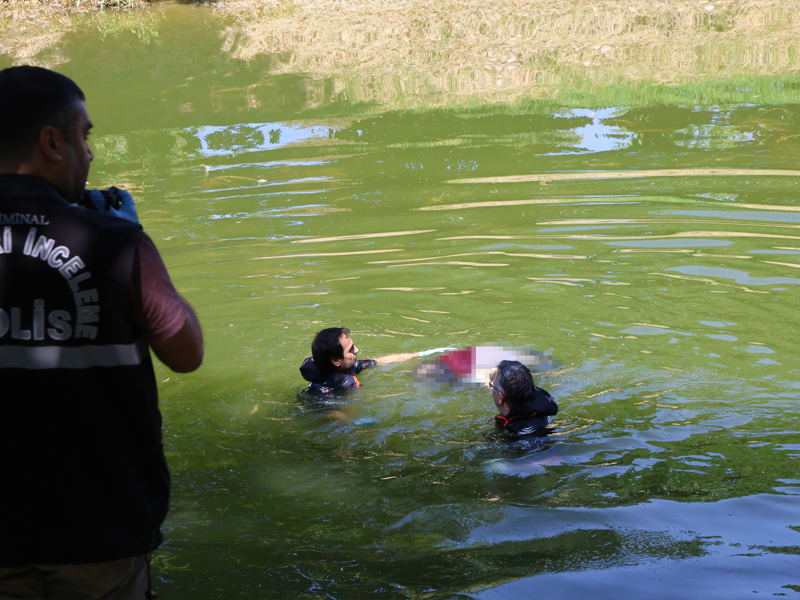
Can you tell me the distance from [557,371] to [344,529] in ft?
9.06

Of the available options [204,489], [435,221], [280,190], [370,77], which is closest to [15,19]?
[370,77]

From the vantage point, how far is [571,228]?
358 inches

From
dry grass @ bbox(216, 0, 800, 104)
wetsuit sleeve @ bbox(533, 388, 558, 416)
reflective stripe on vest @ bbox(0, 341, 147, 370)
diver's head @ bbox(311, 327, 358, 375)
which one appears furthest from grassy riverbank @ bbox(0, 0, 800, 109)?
reflective stripe on vest @ bbox(0, 341, 147, 370)

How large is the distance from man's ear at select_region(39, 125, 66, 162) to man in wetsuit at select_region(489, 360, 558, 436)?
3.60 m

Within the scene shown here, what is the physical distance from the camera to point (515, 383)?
5285 mm

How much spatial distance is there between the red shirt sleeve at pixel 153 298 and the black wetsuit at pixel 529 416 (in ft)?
11.2

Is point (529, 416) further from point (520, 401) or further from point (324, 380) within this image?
point (324, 380)

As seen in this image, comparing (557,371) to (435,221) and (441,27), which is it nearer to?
(435,221)

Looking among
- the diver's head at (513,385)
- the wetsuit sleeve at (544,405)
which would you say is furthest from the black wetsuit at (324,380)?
the wetsuit sleeve at (544,405)

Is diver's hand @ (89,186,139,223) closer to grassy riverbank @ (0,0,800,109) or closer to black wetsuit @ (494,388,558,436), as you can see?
black wetsuit @ (494,388,558,436)

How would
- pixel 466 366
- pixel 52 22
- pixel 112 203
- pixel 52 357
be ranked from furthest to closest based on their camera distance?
pixel 52 22 → pixel 466 366 → pixel 112 203 → pixel 52 357

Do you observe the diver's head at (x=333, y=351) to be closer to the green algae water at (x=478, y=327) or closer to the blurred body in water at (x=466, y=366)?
the green algae water at (x=478, y=327)

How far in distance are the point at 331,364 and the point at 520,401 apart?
5.73 feet

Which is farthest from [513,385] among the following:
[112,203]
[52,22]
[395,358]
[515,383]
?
[52,22]
